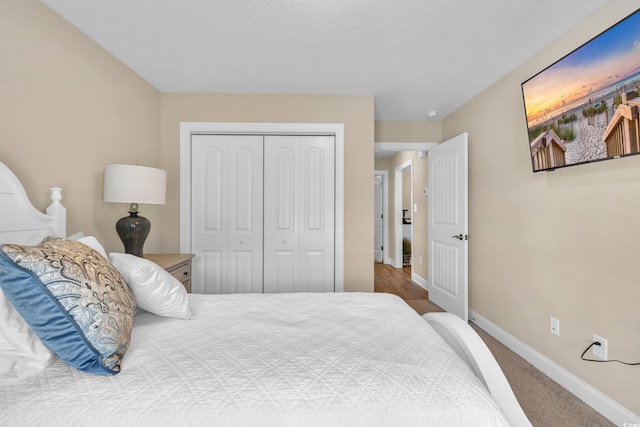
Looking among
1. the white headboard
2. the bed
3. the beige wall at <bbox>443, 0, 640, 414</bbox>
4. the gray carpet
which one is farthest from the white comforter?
the beige wall at <bbox>443, 0, 640, 414</bbox>

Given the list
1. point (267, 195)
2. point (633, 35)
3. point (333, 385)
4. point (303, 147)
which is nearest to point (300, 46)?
point (303, 147)

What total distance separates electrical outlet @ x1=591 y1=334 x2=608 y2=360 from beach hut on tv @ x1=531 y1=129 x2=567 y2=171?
1137 millimetres

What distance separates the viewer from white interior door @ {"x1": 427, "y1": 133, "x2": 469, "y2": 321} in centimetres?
310

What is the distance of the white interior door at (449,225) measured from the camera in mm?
3096

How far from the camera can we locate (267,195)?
3145 mm

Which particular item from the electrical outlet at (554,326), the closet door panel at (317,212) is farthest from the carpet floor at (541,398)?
the closet door panel at (317,212)

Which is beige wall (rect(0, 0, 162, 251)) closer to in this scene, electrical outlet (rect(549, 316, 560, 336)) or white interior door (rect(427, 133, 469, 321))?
white interior door (rect(427, 133, 469, 321))

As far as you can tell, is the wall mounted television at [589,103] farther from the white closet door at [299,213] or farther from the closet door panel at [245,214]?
the closet door panel at [245,214]

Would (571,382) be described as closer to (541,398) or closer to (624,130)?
(541,398)

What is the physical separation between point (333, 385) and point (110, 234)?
233 centimetres

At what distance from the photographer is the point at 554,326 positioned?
7.18 ft

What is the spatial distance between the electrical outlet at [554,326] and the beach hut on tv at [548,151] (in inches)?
44.3

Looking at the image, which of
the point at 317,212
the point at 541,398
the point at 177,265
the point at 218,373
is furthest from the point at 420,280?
the point at 218,373

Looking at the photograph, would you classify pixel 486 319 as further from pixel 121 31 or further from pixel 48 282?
pixel 121 31
